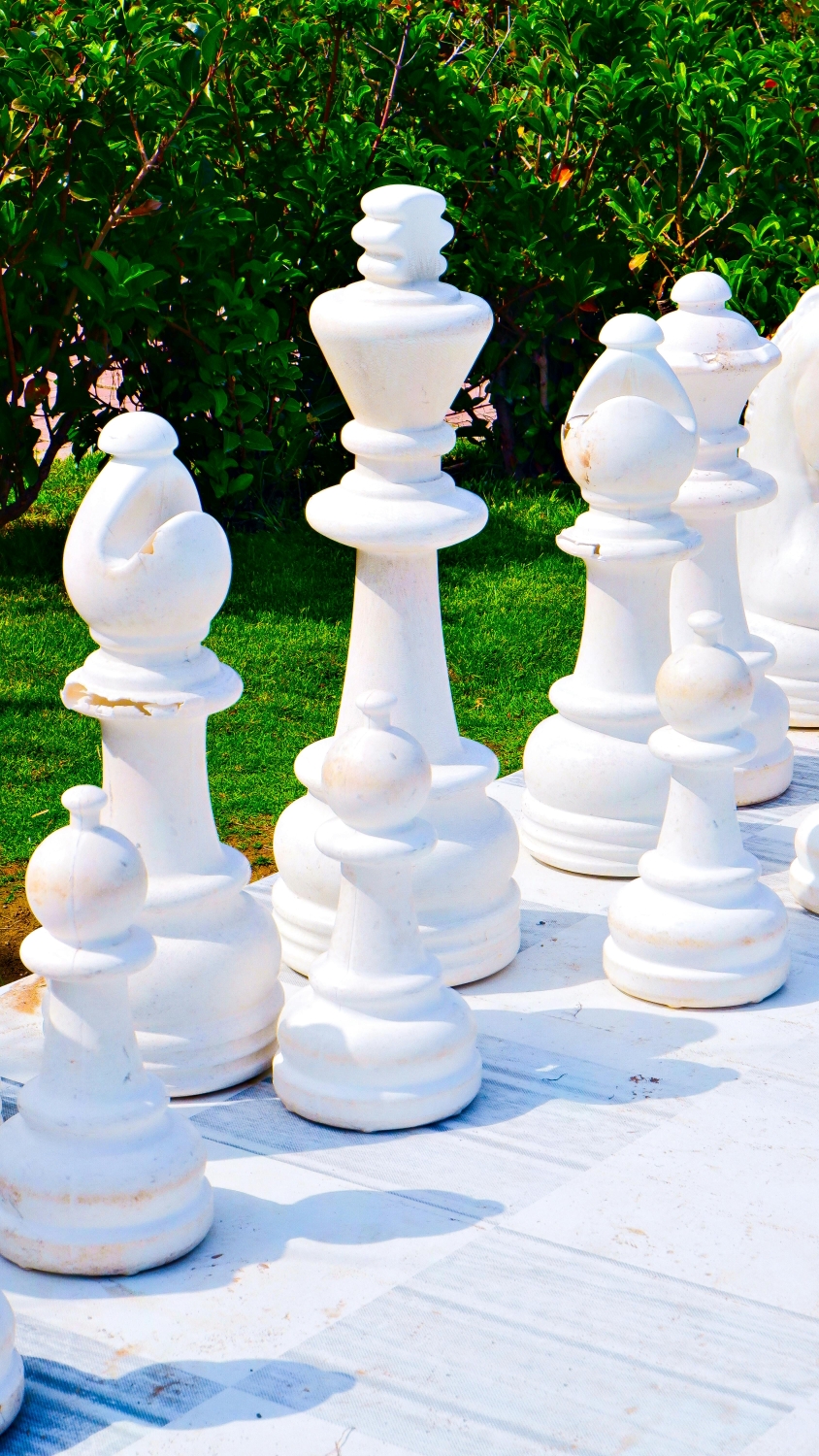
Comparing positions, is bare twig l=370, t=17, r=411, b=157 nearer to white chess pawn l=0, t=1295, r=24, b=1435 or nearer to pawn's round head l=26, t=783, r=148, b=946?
pawn's round head l=26, t=783, r=148, b=946

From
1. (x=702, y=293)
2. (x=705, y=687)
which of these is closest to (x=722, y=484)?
(x=702, y=293)

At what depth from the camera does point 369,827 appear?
8.82ft

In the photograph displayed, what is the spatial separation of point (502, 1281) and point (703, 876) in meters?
0.94

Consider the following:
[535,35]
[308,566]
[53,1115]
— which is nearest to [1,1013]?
[53,1115]

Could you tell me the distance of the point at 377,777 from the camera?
105 inches

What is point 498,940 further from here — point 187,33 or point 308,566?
point 187,33

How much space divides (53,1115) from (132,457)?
3.16 feet

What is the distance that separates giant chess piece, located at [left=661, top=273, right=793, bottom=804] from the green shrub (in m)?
2.05

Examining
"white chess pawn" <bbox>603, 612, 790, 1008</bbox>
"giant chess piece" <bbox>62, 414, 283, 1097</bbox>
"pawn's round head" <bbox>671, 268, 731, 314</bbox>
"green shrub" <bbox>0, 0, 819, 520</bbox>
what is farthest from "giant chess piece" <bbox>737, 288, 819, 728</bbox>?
"giant chess piece" <bbox>62, 414, 283, 1097</bbox>

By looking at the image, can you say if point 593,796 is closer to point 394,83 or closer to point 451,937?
point 451,937

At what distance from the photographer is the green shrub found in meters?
5.36

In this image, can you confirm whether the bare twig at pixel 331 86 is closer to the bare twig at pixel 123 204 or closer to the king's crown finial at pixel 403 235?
the bare twig at pixel 123 204

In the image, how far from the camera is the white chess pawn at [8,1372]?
2.06 metres

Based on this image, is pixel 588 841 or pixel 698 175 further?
pixel 698 175
